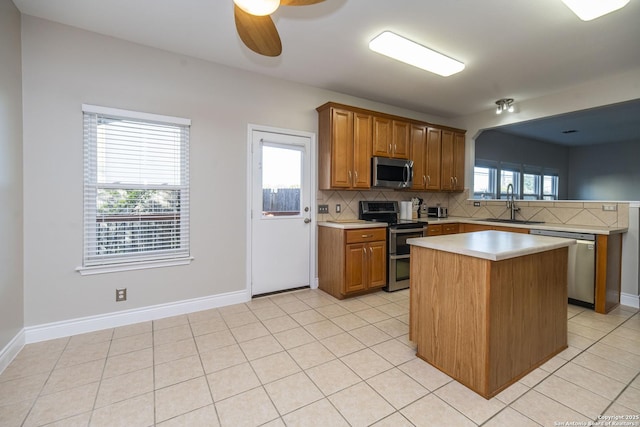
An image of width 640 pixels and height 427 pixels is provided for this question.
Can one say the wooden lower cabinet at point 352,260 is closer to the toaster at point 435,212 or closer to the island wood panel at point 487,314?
the island wood panel at point 487,314

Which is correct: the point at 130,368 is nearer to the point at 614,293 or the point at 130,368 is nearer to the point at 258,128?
the point at 258,128

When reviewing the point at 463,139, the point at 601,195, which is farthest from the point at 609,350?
the point at 601,195

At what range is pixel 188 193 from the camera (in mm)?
3010

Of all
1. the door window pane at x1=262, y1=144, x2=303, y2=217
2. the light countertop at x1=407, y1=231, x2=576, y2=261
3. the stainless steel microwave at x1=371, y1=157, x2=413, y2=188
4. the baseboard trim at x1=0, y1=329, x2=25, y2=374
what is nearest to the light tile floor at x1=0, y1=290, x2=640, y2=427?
the baseboard trim at x1=0, y1=329, x2=25, y2=374

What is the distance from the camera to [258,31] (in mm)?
1834

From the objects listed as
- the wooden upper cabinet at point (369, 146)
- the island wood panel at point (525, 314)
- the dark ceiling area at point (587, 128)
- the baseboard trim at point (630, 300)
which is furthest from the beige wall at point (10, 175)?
the baseboard trim at point (630, 300)

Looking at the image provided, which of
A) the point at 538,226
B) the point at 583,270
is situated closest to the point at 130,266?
the point at 538,226

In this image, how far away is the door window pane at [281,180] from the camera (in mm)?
3521

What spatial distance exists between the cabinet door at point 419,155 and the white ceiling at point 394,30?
82 cm

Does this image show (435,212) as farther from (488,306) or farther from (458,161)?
(488,306)

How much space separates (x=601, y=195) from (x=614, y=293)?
523cm

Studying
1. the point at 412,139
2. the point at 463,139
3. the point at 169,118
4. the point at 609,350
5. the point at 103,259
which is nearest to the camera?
the point at 609,350

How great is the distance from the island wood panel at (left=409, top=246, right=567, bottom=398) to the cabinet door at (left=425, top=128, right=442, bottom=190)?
248cm

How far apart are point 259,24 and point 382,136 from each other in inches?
98.8
